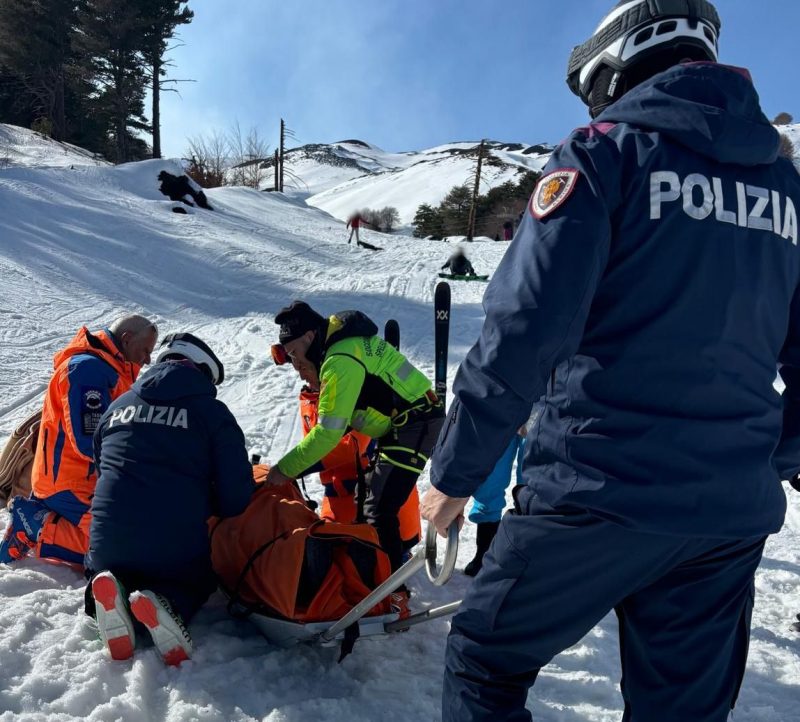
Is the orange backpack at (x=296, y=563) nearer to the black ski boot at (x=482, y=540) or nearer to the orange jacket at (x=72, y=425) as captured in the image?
the orange jacket at (x=72, y=425)

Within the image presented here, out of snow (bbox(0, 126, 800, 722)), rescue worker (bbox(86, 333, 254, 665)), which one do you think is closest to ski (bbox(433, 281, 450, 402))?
snow (bbox(0, 126, 800, 722))

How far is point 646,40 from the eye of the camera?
61.5 inches

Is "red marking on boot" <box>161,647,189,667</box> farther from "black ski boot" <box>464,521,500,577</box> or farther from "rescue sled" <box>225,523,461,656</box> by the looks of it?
"black ski boot" <box>464,521,500,577</box>

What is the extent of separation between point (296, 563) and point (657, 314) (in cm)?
185

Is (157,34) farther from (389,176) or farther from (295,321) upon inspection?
(389,176)

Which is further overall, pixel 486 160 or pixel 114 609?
pixel 486 160

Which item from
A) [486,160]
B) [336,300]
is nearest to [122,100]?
[336,300]

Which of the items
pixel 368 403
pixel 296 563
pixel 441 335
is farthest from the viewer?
pixel 441 335

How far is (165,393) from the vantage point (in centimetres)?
264

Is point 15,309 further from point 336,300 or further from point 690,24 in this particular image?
point 690,24

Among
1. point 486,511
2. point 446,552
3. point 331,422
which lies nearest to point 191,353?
point 331,422

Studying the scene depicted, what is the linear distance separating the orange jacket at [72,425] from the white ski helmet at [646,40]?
2.78 m

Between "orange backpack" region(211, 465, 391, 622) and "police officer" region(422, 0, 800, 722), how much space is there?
3.83 feet

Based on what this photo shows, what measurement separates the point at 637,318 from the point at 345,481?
2525 millimetres
